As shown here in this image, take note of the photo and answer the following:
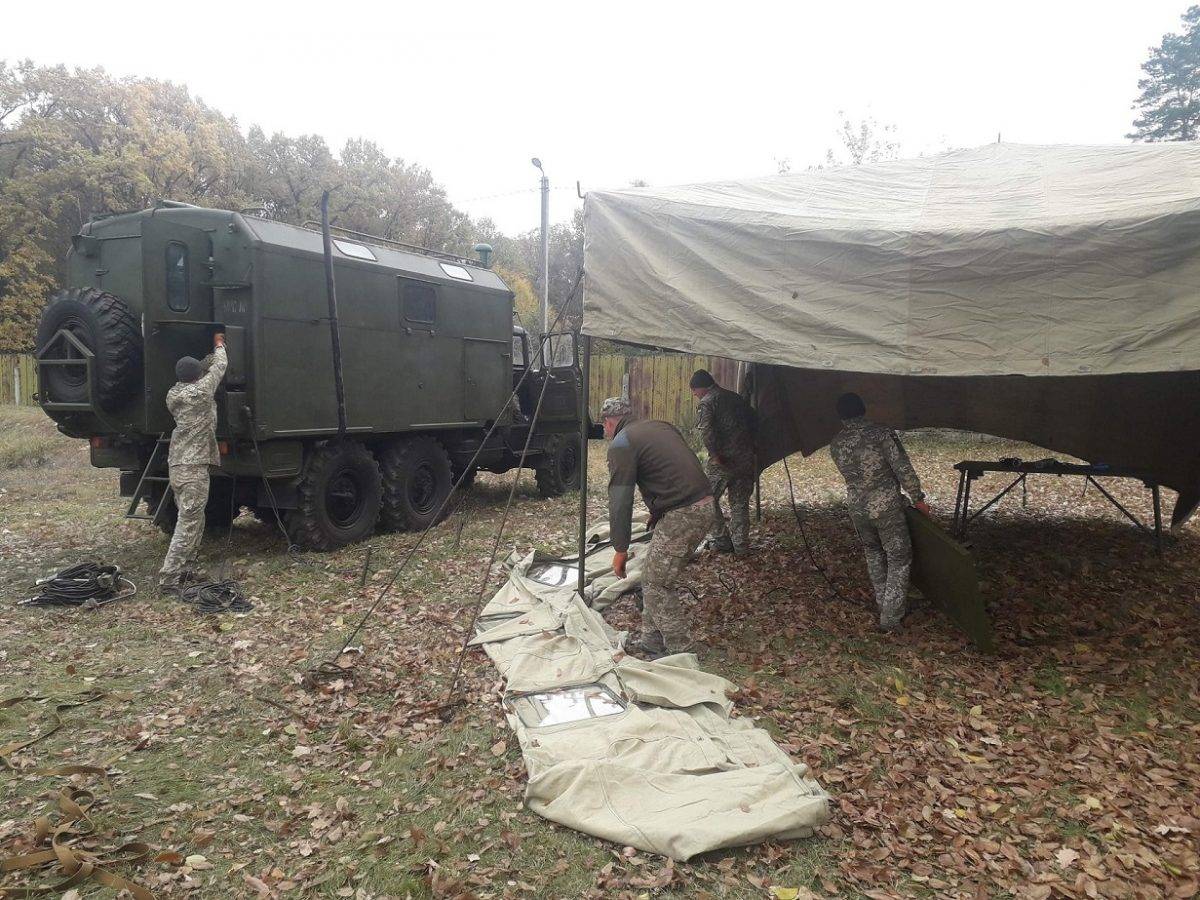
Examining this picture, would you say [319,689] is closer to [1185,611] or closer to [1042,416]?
[1185,611]

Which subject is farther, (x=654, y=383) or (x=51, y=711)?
(x=654, y=383)

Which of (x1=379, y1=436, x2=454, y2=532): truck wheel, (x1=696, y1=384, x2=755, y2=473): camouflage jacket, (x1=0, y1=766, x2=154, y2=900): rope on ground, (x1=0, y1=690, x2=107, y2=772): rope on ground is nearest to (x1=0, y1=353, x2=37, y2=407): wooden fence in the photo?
(x1=379, y1=436, x2=454, y2=532): truck wheel

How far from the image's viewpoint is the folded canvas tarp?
10.7 feet

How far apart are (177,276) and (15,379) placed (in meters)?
19.4

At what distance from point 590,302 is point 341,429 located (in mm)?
3731

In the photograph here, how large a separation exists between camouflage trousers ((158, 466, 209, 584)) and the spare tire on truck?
0.99 metres

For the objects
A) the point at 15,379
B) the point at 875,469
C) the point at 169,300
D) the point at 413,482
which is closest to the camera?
the point at 875,469

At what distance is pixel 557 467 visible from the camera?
449 inches

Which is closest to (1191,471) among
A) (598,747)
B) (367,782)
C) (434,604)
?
(598,747)

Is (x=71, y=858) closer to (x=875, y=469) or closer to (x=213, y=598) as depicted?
(x=213, y=598)

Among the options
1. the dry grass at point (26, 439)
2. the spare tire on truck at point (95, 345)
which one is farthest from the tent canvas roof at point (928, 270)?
the dry grass at point (26, 439)

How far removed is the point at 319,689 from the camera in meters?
4.82

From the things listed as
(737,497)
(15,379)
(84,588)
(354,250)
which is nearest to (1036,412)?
(737,497)

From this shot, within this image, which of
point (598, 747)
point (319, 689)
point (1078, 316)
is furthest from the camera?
point (319, 689)
